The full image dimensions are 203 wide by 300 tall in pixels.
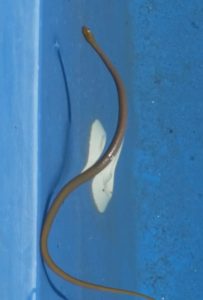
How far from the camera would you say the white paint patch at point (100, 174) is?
1058mm

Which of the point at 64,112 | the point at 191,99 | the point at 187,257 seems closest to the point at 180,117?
the point at 191,99

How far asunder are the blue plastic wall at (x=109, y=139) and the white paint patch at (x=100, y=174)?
0.02 meters

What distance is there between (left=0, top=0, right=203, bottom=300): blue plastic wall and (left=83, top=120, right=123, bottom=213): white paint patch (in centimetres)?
2

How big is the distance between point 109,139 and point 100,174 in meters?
0.08

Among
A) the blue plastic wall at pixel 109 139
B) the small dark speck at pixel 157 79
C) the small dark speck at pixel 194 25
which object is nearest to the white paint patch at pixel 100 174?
the blue plastic wall at pixel 109 139

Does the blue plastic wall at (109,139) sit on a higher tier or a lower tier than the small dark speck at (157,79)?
lower

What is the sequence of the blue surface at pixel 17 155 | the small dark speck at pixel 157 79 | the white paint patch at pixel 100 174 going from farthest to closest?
the small dark speck at pixel 157 79
the white paint patch at pixel 100 174
the blue surface at pixel 17 155

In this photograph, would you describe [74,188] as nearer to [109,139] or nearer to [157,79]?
[109,139]

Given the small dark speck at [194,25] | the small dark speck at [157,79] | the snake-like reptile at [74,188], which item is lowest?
the snake-like reptile at [74,188]

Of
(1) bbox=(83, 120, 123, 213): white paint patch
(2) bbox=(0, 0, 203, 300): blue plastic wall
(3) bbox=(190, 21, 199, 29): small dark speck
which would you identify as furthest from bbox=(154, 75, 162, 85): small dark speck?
(1) bbox=(83, 120, 123, 213): white paint patch

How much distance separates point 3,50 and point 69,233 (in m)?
0.34

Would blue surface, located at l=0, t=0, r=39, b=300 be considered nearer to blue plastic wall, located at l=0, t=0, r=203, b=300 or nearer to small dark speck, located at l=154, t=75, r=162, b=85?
blue plastic wall, located at l=0, t=0, r=203, b=300

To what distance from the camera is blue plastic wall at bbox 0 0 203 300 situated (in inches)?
27.8

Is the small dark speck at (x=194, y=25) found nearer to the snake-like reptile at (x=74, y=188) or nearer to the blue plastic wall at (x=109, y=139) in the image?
the blue plastic wall at (x=109, y=139)
